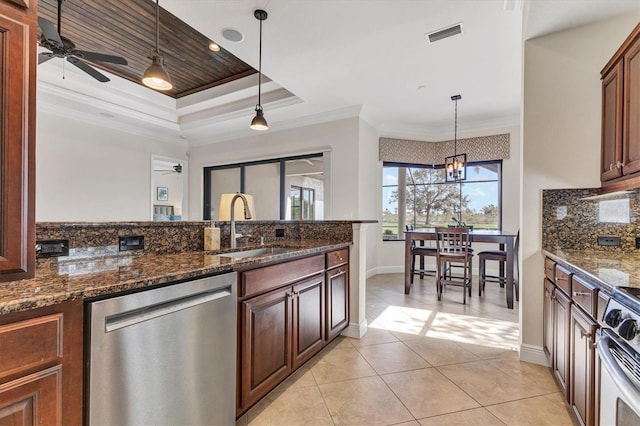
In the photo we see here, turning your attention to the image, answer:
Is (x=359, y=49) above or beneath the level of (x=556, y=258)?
above

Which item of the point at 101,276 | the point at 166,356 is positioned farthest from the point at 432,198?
the point at 101,276

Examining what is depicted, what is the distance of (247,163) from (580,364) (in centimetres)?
559

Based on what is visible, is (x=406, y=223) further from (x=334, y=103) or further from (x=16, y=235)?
(x=16, y=235)

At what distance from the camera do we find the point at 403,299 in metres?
4.11

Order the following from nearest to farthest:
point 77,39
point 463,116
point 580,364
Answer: point 580,364, point 77,39, point 463,116

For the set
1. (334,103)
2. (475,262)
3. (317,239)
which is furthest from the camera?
(475,262)

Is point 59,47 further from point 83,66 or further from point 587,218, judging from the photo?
point 587,218

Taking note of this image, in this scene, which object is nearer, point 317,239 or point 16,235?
point 16,235

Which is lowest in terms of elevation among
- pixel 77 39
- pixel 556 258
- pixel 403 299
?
pixel 403 299

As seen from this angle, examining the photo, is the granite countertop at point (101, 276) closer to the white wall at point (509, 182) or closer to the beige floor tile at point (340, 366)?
the beige floor tile at point (340, 366)

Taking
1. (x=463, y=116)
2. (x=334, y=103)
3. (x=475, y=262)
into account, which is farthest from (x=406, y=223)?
(x=334, y=103)

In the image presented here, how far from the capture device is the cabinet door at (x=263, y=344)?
5.35ft

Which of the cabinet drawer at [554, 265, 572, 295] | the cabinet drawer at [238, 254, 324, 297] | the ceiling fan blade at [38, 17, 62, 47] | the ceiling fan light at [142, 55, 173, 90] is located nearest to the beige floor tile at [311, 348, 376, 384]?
the cabinet drawer at [238, 254, 324, 297]

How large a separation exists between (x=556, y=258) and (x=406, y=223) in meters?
4.30
